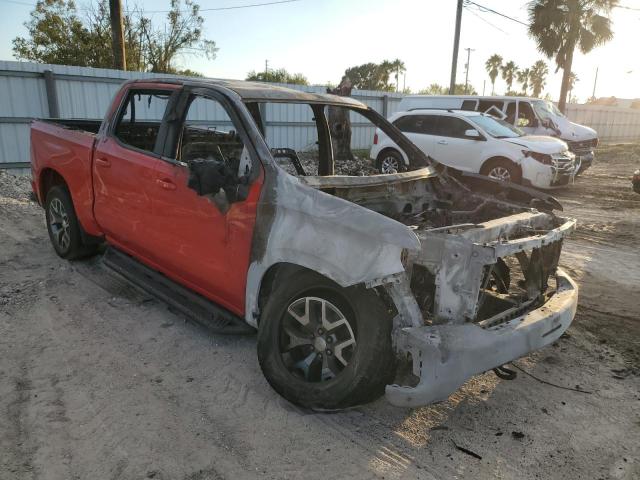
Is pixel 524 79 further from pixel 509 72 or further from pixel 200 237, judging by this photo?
pixel 200 237

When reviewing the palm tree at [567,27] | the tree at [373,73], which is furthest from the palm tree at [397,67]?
the palm tree at [567,27]

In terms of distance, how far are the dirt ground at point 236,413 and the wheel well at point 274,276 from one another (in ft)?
1.87

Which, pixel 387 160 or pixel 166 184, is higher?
pixel 166 184

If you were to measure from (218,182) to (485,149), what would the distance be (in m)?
8.45

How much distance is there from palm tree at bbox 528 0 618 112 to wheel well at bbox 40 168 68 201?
2549cm

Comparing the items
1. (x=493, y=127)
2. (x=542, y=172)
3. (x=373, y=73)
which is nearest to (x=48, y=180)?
(x=542, y=172)

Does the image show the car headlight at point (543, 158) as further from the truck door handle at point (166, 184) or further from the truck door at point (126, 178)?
the truck door handle at point (166, 184)

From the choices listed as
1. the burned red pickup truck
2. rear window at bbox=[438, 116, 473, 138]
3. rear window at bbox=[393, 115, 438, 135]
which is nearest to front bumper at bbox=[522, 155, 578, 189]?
rear window at bbox=[438, 116, 473, 138]

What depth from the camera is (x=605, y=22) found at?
23766 millimetres

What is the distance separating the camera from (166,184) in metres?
3.58

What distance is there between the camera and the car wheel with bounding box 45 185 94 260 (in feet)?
16.6

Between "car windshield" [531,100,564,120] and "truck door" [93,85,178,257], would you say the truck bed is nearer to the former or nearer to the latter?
"truck door" [93,85,178,257]

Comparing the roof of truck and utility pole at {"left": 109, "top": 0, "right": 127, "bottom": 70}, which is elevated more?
utility pole at {"left": 109, "top": 0, "right": 127, "bottom": 70}

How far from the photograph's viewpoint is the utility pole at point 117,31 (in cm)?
1323
